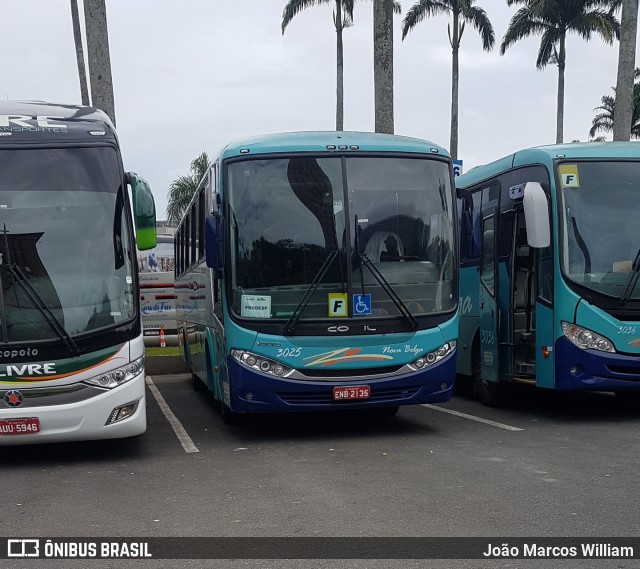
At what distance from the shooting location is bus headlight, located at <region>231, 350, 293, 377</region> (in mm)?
10781

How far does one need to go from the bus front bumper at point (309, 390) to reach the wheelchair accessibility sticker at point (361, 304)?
69 centimetres

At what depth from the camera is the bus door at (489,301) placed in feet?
44.7

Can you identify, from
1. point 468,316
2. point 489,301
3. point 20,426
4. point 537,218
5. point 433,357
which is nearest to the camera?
point 20,426

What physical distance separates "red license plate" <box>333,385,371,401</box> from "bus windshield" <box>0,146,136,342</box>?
225cm

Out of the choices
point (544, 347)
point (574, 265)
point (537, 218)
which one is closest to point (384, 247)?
point (537, 218)

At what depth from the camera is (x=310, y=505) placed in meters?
7.74

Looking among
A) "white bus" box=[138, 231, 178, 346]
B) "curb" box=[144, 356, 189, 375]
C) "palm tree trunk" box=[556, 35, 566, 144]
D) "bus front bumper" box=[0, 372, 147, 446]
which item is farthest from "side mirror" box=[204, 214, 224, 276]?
"palm tree trunk" box=[556, 35, 566, 144]

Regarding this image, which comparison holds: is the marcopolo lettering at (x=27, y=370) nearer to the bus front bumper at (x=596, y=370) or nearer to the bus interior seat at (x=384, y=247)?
the bus interior seat at (x=384, y=247)

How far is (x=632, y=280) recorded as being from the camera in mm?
11914

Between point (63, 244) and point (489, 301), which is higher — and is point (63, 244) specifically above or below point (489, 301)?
above

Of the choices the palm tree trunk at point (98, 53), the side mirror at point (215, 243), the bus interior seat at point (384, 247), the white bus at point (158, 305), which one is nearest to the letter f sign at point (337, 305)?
the bus interior seat at point (384, 247)

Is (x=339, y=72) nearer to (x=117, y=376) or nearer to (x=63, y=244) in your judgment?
(x=63, y=244)

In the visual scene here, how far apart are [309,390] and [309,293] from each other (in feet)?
3.29

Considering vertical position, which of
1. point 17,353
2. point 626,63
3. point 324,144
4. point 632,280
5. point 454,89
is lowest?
point 17,353
